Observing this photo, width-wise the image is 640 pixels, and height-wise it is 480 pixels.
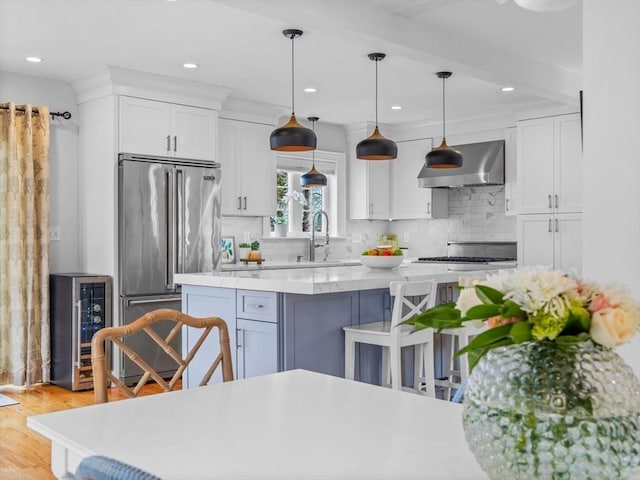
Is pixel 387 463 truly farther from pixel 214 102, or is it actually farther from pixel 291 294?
pixel 214 102

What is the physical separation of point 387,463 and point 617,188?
5.09 feet

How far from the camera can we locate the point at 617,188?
230 cm

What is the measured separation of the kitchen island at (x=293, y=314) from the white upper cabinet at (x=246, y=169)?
2284mm

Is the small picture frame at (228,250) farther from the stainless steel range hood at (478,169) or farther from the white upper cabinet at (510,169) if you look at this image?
the white upper cabinet at (510,169)

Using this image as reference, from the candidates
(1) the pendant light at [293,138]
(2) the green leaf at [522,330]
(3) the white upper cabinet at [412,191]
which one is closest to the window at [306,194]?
(3) the white upper cabinet at [412,191]

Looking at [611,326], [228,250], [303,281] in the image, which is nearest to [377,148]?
[303,281]

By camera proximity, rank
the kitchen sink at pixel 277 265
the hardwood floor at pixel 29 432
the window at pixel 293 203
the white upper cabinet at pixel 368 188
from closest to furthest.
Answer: the hardwood floor at pixel 29 432, the kitchen sink at pixel 277 265, the window at pixel 293 203, the white upper cabinet at pixel 368 188

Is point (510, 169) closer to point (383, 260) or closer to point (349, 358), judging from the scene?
point (383, 260)

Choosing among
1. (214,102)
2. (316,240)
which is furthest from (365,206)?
(214,102)

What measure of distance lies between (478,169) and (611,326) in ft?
20.2

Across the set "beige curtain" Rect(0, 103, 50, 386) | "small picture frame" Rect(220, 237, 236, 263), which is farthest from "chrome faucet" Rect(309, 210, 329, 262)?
"beige curtain" Rect(0, 103, 50, 386)

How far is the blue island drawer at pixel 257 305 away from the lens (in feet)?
11.7

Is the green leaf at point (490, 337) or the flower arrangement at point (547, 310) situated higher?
the flower arrangement at point (547, 310)

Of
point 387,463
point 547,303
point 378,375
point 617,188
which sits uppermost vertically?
point 617,188
